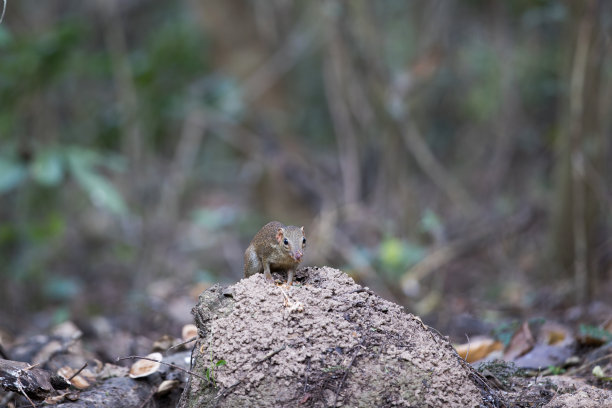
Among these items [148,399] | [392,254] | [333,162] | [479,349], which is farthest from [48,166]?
[333,162]

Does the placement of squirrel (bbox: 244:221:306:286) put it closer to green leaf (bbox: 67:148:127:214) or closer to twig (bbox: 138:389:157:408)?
twig (bbox: 138:389:157:408)

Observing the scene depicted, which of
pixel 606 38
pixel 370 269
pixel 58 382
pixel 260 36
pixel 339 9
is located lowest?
pixel 58 382

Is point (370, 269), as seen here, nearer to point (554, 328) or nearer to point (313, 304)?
point (554, 328)

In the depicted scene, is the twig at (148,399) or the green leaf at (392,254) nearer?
the twig at (148,399)

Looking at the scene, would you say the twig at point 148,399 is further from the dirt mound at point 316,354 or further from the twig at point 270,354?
the twig at point 270,354

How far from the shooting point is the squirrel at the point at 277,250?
3.41 metres

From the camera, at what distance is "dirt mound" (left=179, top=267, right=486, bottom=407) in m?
2.82

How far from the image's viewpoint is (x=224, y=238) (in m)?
11.5

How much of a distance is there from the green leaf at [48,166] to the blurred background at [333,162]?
3 cm

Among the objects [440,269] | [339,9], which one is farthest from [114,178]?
[440,269]

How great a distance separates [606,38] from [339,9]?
351 centimetres

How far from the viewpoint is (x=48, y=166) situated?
6930 millimetres

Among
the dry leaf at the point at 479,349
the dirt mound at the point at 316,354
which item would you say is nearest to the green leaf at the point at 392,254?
the dry leaf at the point at 479,349

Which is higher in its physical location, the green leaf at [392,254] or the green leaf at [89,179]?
the green leaf at [89,179]
